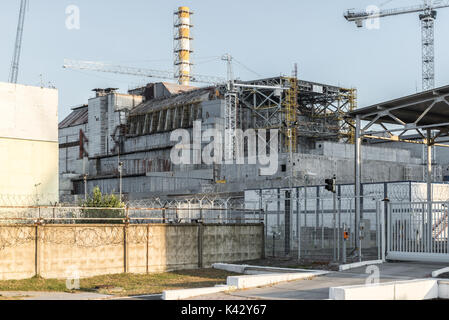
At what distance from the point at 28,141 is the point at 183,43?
83547mm

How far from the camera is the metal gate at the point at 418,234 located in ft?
92.0

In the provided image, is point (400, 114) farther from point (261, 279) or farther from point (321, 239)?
point (261, 279)

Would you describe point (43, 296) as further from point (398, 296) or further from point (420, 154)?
point (420, 154)

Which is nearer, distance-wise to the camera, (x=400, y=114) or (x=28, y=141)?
(x=400, y=114)

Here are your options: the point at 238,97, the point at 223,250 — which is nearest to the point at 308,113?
the point at 238,97

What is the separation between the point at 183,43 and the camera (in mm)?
133250

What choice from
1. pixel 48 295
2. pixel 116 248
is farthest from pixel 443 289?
pixel 116 248

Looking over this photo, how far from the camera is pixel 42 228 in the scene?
99.8 feet

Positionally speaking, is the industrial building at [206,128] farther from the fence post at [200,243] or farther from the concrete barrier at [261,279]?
the concrete barrier at [261,279]

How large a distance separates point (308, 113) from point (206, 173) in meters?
19.6

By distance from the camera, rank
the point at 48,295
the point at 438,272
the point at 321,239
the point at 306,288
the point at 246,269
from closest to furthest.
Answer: the point at 306,288 → the point at 438,272 → the point at 48,295 → the point at 246,269 → the point at 321,239

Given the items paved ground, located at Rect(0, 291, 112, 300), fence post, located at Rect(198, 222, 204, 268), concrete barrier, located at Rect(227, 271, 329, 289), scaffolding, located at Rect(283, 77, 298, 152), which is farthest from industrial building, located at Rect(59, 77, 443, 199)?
paved ground, located at Rect(0, 291, 112, 300)

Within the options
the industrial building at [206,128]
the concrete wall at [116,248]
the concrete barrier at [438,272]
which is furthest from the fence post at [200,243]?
the industrial building at [206,128]

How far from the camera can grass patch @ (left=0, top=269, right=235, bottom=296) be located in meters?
26.3
